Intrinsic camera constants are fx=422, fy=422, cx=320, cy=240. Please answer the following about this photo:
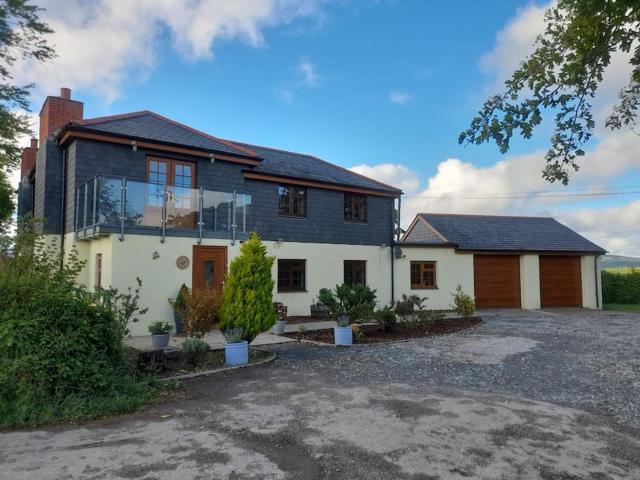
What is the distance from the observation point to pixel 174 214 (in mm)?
12203

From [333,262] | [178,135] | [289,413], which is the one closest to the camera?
[289,413]

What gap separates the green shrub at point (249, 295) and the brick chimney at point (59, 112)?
9328mm

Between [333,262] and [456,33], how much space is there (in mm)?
10930

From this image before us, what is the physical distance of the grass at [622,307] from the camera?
69.1 ft

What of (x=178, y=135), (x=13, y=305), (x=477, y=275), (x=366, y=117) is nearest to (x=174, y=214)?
(x=178, y=135)

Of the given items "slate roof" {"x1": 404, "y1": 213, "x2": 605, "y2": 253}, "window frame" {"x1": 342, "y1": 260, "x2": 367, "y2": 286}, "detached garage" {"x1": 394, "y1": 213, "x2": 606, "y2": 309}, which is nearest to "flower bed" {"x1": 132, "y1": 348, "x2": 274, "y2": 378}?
"window frame" {"x1": 342, "y1": 260, "x2": 367, "y2": 286}

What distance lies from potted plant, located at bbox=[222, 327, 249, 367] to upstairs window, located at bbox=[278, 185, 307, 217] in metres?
8.09

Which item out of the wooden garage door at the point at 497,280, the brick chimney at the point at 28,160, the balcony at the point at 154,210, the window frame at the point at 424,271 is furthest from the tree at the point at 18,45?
the wooden garage door at the point at 497,280

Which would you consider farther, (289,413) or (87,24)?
(87,24)

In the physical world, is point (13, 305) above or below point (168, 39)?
below

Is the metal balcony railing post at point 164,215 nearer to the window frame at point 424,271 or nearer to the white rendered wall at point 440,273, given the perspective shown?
the white rendered wall at point 440,273

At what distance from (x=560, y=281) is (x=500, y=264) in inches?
137

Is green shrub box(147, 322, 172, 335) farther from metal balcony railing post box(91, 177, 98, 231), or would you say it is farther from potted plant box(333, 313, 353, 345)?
potted plant box(333, 313, 353, 345)

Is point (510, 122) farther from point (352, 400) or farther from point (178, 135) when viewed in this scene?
point (178, 135)
